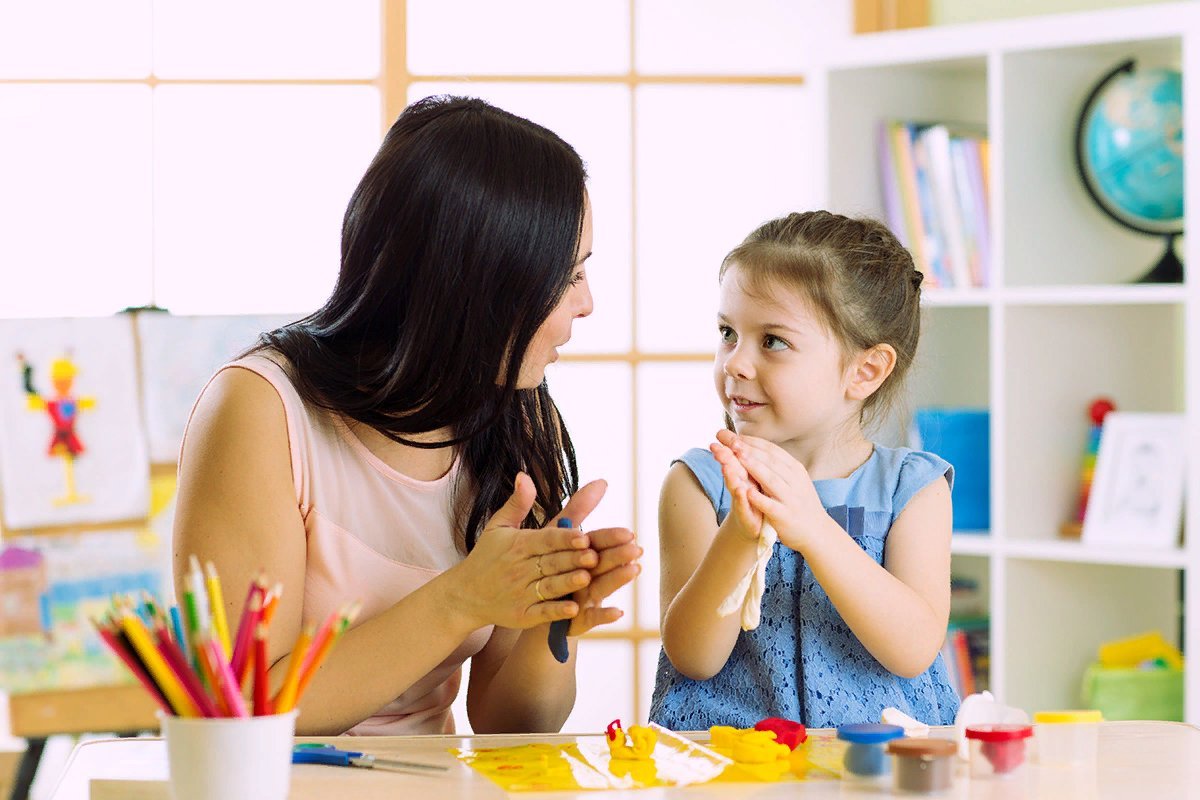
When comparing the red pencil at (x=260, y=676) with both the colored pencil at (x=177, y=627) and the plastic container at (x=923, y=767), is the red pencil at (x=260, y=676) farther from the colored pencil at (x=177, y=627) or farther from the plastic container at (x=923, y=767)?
the plastic container at (x=923, y=767)

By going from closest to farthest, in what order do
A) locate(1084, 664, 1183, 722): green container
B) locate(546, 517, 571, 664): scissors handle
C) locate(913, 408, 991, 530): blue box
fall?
locate(546, 517, 571, 664): scissors handle → locate(1084, 664, 1183, 722): green container → locate(913, 408, 991, 530): blue box

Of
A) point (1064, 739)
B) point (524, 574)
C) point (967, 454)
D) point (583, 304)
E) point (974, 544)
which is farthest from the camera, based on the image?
point (967, 454)

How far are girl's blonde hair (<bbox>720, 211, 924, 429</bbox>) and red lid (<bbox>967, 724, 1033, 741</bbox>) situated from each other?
0.53m

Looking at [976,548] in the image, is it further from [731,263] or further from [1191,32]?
[731,263]

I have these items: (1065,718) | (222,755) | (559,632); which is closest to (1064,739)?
(1065,718)

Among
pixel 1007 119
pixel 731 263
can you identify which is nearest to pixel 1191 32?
pixel 1007 119

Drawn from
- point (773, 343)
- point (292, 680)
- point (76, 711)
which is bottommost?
point (76, 711)

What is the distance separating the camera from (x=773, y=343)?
4.93ft

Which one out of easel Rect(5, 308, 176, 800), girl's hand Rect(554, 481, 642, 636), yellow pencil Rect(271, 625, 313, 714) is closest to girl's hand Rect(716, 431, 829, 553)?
girl's hand Rect(554, 481, 642, 636)

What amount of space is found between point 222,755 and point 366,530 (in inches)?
23.6

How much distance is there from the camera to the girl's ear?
1.56 meters

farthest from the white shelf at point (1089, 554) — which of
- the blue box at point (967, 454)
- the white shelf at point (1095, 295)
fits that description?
the white shelf at point (1095, 295)

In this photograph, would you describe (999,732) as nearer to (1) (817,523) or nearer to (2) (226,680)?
(1) (817,523)

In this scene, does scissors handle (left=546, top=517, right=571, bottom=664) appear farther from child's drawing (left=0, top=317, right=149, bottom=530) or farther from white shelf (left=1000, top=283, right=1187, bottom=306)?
child's drawing (left=0, top=317, right=149, bottom=530)
